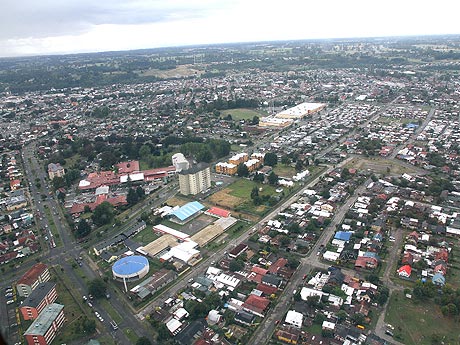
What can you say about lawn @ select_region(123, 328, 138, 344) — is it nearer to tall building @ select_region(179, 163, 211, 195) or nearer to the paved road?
the paved road

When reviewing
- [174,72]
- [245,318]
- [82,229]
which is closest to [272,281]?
[245,318]

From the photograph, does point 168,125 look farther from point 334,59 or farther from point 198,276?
point 334,59

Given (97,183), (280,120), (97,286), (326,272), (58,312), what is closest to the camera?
(58,312)

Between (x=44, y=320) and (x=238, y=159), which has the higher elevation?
(x=44, y=320)

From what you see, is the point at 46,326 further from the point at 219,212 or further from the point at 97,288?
the point at 219,212

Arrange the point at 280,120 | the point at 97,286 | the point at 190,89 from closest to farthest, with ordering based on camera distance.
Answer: the point at 97,286
the point at 280,120
the point at 190,89

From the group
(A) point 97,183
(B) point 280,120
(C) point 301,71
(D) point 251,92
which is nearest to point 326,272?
(A) point 97,183

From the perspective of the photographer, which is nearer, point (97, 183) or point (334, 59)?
point (97, 183)

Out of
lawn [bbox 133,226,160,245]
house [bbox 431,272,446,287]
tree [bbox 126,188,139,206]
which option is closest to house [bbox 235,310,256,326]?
lawn [bbox 133,226,160,245]
